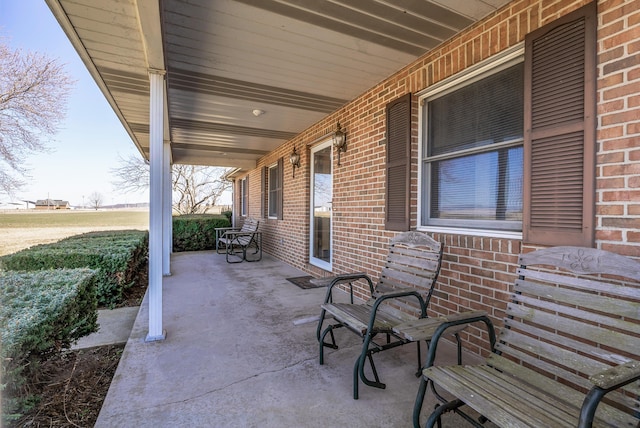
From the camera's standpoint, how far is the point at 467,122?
2750mm

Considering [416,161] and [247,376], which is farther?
[416,161]

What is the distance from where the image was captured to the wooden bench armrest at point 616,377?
3.16 ft

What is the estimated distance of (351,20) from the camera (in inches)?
94.8

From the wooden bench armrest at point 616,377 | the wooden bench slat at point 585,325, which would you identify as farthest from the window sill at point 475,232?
the wooden bench armrest at point 616,377

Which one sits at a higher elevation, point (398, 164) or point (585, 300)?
point (398, 164)

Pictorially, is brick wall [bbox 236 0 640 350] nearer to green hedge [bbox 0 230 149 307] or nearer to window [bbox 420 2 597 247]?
window [bbox 420 2 597 247]

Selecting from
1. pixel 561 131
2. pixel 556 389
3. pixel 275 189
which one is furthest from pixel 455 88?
pixel 275 189

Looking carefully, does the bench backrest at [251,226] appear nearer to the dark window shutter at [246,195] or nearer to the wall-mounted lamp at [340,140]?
the dark window shutter at [246,195]

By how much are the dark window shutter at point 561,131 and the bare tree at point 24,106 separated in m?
2.52

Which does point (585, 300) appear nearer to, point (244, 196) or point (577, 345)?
point (577, 345)

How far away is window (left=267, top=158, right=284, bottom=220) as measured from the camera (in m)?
6.93

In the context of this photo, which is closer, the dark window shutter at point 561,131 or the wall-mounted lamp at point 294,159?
the dark window shutter at point 561,131

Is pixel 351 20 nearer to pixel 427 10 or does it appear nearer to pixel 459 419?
pixel 427 10

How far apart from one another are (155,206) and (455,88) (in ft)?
9.29
